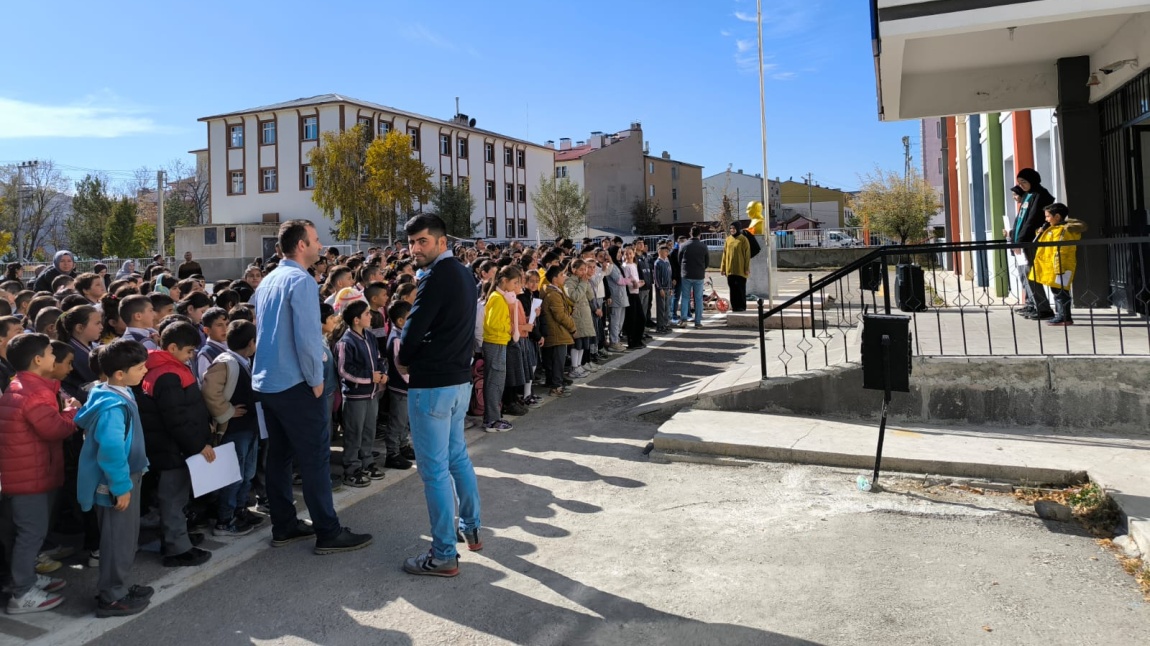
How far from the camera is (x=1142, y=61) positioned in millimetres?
8688

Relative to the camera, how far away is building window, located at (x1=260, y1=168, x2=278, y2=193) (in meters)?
52.0

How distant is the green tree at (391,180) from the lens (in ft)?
146

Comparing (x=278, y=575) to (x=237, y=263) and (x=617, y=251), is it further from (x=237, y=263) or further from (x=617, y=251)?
(x=237, y=263)

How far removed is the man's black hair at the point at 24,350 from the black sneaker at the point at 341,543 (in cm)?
190

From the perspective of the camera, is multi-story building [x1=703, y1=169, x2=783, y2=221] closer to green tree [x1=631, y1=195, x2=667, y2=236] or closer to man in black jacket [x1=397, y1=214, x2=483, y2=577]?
green tree [x1=631, y1=195, x2=667, y2=236]

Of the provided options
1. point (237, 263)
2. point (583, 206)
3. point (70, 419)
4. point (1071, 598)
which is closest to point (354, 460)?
point (70, 419)

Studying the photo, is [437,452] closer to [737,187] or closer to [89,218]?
[89,218]

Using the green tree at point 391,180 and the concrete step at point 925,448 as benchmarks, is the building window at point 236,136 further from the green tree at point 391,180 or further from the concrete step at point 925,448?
the concrete step at point 925,448

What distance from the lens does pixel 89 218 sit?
183 feet

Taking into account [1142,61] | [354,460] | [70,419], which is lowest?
[354,460]

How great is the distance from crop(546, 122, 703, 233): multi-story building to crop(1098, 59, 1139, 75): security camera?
56.5 m

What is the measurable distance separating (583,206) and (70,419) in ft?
183

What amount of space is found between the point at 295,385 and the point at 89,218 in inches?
2441

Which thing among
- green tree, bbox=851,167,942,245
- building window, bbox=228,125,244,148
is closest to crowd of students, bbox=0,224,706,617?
green tree, bbox=851,167,942,245
